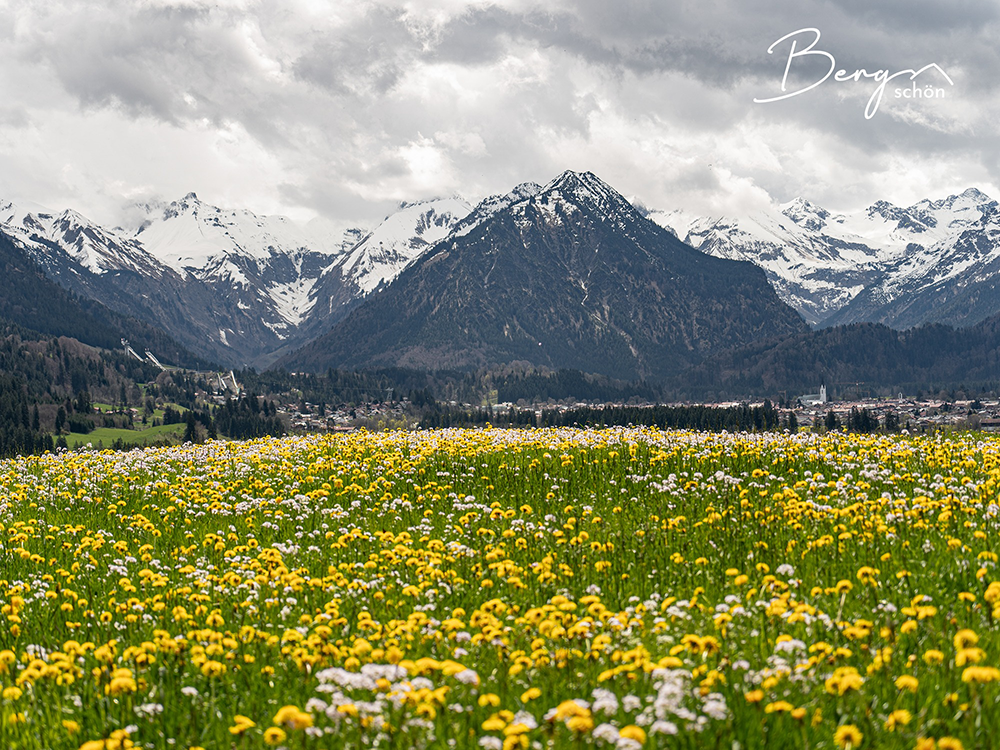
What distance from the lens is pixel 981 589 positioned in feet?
35.0

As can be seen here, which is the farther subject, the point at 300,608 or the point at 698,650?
the point at 300,608

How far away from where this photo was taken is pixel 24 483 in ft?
83.6

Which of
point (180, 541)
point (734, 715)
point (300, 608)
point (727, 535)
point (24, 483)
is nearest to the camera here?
point (734, 715)

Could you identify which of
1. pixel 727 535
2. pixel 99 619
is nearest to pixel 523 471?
pixel 727 535

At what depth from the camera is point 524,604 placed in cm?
1157

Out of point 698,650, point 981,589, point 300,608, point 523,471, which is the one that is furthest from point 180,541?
point 981,589

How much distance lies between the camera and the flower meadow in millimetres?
7438

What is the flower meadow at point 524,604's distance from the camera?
24.4 ft

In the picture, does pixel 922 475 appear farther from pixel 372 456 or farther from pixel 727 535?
pixel 372 456

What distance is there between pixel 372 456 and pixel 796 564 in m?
16.2

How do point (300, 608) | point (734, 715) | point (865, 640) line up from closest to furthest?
point (734, 715) → point (865, 640) → point (300, 608)

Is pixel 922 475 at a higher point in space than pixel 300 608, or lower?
higher

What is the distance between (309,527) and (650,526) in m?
7.49

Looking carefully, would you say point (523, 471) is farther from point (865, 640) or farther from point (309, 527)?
point (865, 640)
